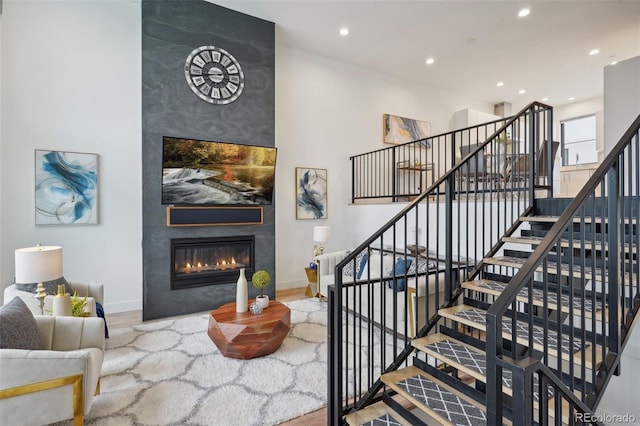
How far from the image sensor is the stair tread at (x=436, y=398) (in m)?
1.74

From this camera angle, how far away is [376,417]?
6.56ft

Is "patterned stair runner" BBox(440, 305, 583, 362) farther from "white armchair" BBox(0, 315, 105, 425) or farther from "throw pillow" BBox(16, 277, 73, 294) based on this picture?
"throw pillow" BBox(16, 277, 73, 294)

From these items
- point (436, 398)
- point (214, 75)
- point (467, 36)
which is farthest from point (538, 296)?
point (467, 36)

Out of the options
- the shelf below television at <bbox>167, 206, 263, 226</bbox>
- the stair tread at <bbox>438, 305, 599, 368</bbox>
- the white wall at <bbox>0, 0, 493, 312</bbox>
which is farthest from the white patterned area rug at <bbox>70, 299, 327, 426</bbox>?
the shelf below television at <bbox>167, 206, 263, 226</bbox>

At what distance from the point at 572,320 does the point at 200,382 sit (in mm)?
2612

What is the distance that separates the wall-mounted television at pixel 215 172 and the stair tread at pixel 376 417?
10.9ft

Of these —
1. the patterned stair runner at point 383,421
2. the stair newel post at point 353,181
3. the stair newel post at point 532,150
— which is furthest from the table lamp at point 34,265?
the stair newel post at point 353,181

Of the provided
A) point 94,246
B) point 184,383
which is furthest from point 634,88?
point 94,246

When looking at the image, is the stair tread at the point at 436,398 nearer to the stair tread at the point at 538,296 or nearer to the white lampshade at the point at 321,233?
the stair tread at the point at 538,296

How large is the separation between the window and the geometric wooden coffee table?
8.42 meters

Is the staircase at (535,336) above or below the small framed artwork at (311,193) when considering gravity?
below

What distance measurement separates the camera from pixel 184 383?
256cm

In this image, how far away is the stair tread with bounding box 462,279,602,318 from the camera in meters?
2.02

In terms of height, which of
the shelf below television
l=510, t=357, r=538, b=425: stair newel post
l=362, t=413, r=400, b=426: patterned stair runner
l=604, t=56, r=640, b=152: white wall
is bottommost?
l=362, t=413, r=400, b=426: patterned stair runner
